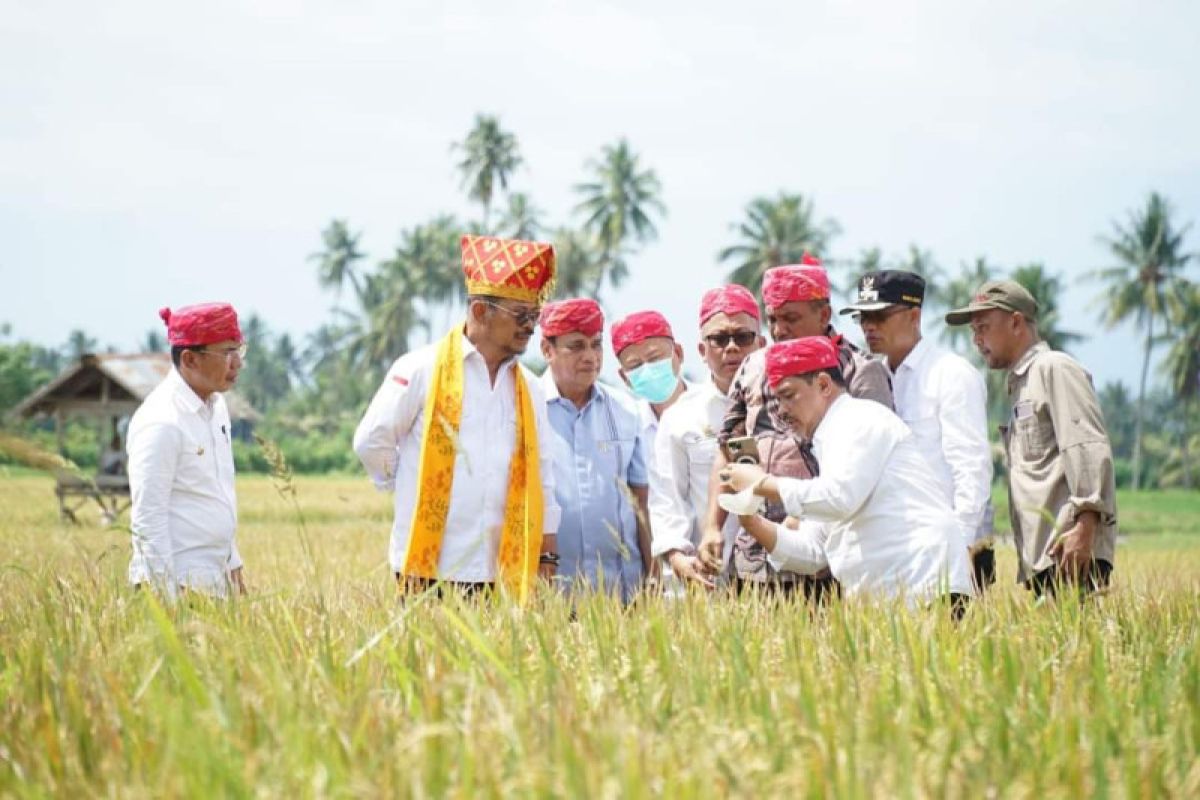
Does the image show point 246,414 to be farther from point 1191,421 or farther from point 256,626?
point 1191,421

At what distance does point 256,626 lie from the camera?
3391mm

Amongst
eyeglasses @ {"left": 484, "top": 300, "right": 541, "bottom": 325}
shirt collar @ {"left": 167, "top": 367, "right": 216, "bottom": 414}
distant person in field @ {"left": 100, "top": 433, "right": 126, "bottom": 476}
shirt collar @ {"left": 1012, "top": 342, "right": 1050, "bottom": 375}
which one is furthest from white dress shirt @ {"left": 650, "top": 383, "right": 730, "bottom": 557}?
distant person in field @ {"left": 100, "top": 433, "right": 126, "bottom": 476}

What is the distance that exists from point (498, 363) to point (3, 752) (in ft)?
8.88

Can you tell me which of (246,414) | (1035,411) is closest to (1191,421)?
(246,414)

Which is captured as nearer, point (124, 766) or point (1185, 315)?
point (124, 766)

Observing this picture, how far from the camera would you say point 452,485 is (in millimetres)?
4500

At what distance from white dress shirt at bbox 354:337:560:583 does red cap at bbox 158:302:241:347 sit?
0.58 meters

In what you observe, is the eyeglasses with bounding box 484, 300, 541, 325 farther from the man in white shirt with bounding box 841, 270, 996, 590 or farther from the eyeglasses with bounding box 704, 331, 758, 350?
the man in white shirt with bounding box 841, 270, 996, 590

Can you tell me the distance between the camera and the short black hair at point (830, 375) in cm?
402

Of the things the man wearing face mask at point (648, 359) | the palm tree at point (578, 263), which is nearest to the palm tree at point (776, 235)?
the palm tree at point (578, 263)

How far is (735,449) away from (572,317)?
0.95m

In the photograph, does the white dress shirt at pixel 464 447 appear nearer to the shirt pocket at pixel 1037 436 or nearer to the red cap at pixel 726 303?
the red cap at pixel 726 303

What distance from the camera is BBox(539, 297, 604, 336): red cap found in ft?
16.3

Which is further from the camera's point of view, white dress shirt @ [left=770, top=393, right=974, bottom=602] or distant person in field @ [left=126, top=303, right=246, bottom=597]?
distant person in field @ [left=126, top=303, right=246, bottom=597]
